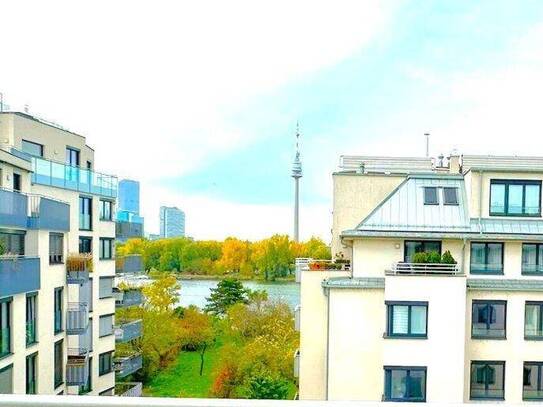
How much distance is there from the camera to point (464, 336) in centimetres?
565

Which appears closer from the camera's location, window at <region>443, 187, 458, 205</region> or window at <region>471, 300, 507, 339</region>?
window at <region>471, 300, 507, 339</region>

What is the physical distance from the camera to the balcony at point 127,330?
34.3ft

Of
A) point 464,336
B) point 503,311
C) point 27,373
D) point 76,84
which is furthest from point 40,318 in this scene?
point 503,311

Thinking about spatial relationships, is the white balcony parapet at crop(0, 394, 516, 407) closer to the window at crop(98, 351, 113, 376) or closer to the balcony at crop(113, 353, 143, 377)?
the window at crop(98, 351, 113, 376)

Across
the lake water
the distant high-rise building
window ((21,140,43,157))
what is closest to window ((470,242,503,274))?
window ((21,140,43,157))

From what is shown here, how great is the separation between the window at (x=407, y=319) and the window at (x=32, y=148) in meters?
6.41

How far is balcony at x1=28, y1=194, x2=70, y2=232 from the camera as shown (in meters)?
6.18

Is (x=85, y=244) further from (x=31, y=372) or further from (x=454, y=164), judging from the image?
Answer: (x=454, y=164)

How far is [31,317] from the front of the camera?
6.05m

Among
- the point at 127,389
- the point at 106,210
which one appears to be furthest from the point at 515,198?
the point at 127,389

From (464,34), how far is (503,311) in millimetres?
3396

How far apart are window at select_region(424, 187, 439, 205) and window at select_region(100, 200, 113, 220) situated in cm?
647

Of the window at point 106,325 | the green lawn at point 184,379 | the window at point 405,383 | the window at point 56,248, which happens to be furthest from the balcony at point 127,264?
the window at point 405,383

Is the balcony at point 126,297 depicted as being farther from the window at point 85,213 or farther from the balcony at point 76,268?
the balcony at point 76,268
